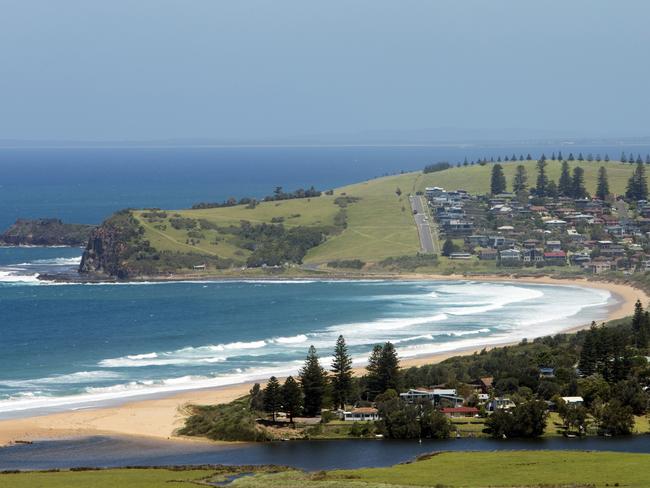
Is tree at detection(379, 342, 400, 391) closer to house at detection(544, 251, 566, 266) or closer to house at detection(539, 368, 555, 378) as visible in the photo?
house at detection(539, 368, 555, 378)

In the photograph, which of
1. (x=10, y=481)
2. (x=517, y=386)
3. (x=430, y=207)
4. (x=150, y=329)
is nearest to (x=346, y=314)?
(x=150, y=329)

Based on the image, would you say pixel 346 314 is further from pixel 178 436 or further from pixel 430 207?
pixel 430 207

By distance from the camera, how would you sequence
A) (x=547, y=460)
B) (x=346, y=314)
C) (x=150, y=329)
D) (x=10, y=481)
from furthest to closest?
(x=346, y=314)
(x=150, y=329)
(x=547, y=460)
(x=10, y=481)

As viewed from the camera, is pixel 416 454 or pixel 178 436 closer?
pixel 416 454

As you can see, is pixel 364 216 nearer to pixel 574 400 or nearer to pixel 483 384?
pixel 483 384

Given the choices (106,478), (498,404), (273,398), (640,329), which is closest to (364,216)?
(640,329)

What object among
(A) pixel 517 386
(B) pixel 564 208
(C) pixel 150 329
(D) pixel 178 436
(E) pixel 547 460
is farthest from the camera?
(B) pixel 564 208
